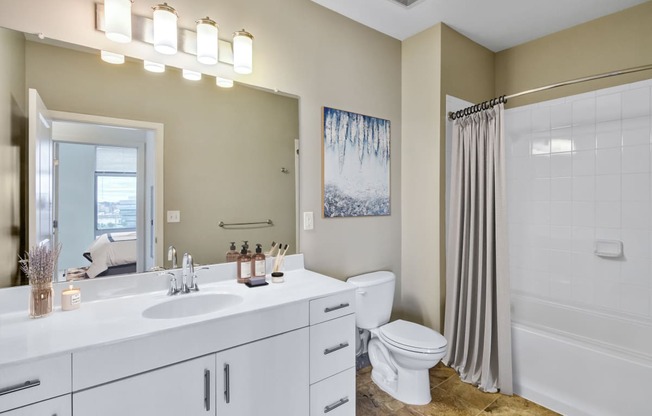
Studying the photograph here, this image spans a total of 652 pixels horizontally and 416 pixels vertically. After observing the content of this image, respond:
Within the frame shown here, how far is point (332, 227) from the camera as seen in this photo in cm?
228

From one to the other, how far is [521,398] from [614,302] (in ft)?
3.05

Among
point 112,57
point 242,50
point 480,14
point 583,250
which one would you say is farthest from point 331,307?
point 480,14

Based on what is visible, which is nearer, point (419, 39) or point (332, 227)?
point (332, 227)

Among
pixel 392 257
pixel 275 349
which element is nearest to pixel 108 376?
pixel 275 349

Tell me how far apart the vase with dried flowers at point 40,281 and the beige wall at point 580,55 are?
3.42 meters

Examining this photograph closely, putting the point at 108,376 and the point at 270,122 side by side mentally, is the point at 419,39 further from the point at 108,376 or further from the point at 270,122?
the point at 108,376

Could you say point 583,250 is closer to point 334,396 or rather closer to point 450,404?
point 450,404

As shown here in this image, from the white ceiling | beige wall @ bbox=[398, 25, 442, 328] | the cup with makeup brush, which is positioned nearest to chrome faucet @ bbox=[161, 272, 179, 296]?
the cup with makeup brush

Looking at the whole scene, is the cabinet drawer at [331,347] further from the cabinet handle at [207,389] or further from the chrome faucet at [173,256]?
the chrome faucet at [173,256]

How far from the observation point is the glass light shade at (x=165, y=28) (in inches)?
60.2

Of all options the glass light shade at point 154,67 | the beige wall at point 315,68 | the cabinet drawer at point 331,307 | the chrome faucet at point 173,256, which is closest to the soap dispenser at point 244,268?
the beige wall at point 315,68

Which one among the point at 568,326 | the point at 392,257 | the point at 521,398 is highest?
the point at 392,257

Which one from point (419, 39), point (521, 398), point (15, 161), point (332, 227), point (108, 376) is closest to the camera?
point (108, 376)

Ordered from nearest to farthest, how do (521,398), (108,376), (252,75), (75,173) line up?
(108,376), (75,173), (252,75), (521,398)
